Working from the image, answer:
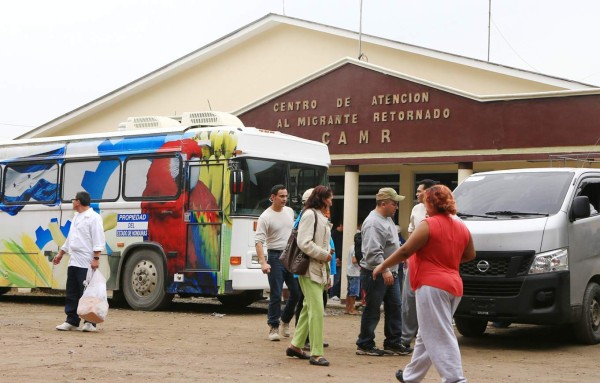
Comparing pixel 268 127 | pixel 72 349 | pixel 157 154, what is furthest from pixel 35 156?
pixel 72 349

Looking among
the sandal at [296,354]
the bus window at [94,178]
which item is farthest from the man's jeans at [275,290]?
the bus window at [94,178]

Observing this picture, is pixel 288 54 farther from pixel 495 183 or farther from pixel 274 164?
pixel 495 183

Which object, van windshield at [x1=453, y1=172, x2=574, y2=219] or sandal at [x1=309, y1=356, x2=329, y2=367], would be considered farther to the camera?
van windshield at [x1=453, y1=172, x2=574, y2=219]

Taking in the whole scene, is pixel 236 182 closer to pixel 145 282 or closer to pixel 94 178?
pixel 145 282

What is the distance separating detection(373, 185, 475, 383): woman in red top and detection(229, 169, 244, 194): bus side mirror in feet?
27.6

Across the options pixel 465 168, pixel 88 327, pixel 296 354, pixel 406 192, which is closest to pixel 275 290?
pixel 296 354

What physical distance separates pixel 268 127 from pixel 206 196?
7.70 metres

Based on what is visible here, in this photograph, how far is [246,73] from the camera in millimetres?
29391

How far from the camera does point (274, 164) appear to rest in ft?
56.1

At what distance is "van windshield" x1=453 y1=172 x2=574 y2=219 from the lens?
1273 centimetres

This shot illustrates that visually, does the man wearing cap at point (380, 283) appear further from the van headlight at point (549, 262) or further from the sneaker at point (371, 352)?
the van headlight at point (549, 262)

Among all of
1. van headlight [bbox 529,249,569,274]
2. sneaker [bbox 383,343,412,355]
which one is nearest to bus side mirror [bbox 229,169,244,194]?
sneaker [bbox 383,343,412,355]

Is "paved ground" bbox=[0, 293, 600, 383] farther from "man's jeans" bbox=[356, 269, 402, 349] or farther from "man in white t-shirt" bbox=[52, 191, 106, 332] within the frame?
"man in white t-shirt" bbox=[52, 191, 106, 332]

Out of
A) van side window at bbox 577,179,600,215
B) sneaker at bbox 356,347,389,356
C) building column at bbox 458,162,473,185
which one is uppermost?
building column at bbox 458,162,473,185
